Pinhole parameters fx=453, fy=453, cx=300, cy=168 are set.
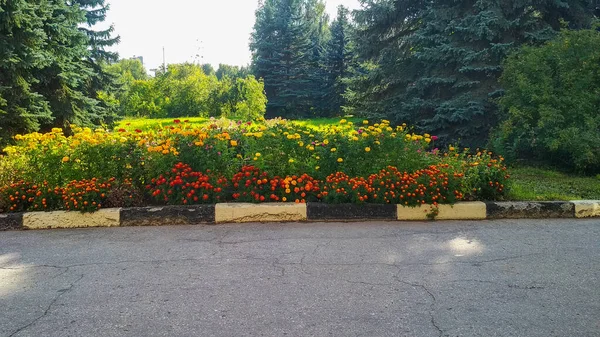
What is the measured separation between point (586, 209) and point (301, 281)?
4690mm

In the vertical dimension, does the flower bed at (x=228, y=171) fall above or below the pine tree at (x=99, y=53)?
below

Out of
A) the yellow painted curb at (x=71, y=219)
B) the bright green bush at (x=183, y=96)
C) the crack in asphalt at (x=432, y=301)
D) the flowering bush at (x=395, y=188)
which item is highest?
the bright green bush at (x=183, y=96)

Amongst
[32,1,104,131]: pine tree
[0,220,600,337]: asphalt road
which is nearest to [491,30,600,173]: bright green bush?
[0,220,600,337]: asphalt road

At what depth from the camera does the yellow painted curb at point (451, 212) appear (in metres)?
5.89

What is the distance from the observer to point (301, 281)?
3.73 m

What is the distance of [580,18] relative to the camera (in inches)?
611

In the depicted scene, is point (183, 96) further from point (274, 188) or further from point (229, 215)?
point (229, 215)

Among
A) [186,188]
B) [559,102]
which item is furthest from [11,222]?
[559,102]

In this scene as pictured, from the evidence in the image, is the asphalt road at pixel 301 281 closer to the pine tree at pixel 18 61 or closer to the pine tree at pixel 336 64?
the pine tree at pixel 18 61

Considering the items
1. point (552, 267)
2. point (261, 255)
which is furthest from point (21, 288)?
point (552, 267)

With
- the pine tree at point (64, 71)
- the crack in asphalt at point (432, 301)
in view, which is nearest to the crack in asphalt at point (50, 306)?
the crack in asphalt at point (432, 301)

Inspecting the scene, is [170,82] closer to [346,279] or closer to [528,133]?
[528,133]

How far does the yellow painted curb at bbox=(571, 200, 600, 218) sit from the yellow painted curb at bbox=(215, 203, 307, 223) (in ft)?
12.6

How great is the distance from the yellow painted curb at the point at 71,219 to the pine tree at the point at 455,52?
12.8 m
